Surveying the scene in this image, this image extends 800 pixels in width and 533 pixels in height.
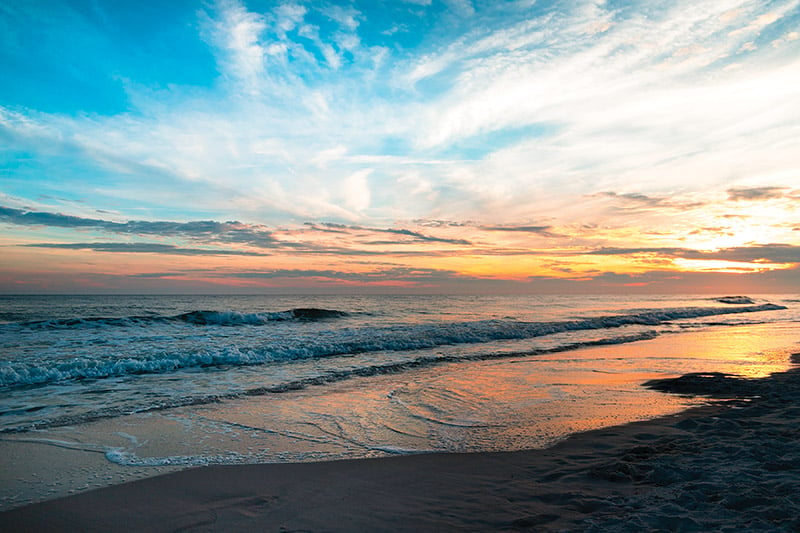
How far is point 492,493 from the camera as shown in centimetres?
469

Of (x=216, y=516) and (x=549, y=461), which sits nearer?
(x=216, y=516)

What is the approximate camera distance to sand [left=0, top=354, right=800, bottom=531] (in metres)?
3.96

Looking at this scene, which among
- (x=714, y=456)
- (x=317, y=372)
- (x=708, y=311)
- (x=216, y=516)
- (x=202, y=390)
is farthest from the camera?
(x=708, y=311)

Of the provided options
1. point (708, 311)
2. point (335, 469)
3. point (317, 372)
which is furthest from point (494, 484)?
point (708, 311)

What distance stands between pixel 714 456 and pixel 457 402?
4.40 metres

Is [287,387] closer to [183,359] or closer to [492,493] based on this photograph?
[183,359]

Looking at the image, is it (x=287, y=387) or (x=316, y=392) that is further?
(x=287, y=387)

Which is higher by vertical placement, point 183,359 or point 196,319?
point 183,359

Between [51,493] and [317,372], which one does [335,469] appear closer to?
[51,493]

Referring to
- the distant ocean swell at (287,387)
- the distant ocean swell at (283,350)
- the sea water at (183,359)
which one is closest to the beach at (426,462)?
the distant ocean swell at (287,387)

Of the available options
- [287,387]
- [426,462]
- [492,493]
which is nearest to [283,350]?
[287,387]

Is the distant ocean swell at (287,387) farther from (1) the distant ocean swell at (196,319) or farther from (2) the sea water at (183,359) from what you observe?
(1) the distant ocean swell at (196,319)

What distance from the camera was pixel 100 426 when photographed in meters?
7.09

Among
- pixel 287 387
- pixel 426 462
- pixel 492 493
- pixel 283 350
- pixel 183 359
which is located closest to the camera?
pixel 492 493
